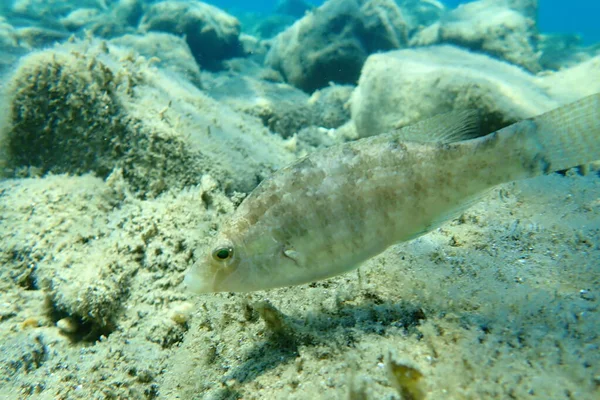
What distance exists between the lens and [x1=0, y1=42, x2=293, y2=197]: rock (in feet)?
13.8

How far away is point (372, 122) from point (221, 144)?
3338 millimetres

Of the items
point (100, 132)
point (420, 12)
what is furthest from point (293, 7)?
point (100, 132)

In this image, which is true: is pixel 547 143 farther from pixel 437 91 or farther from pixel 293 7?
pixel 293 7

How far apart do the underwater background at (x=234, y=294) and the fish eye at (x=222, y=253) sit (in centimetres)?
13

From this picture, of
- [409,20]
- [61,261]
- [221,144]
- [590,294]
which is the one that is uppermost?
[409,20]

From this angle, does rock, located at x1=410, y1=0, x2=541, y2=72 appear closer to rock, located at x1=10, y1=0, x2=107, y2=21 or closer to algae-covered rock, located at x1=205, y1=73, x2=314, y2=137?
algae-covered rock, located at x1=205, y1=73, x2=314, y2=137

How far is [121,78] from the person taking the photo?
455 cm

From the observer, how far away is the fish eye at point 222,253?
76.9 inches

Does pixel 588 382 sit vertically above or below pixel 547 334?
below

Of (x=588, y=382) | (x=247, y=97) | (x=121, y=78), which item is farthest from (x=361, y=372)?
(x=247, y=97)

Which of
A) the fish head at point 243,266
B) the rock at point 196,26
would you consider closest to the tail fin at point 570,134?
the fish head at point 243,266

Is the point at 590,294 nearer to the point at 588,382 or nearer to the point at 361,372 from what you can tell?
the point at 588,382

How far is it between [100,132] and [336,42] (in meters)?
8.29

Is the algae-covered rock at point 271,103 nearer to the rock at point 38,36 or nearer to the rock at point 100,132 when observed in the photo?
the rock at point 100,132
